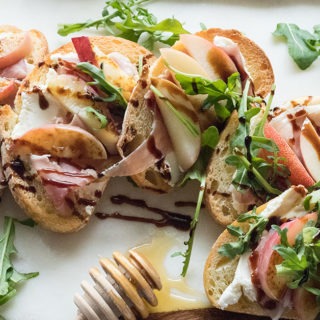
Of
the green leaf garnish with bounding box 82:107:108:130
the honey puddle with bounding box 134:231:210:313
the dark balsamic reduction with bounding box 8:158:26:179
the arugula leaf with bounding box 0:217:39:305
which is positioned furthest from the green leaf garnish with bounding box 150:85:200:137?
the arugula leaf with bounding box 0:217:39:305

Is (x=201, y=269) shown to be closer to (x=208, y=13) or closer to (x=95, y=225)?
(x=95, y=225)

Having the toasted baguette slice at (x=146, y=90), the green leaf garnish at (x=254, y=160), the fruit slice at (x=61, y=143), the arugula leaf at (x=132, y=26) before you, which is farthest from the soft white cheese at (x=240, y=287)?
the arugula leaf at (x=132, y=26)

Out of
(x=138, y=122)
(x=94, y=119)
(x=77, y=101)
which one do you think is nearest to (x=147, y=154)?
(x=138, y=122)

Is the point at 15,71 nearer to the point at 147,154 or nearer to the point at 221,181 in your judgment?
the point at 147,154

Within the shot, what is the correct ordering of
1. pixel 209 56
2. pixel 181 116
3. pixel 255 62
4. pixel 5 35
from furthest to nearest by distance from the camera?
pixel 5 35
pixel 255 62
pixel 209 56
pixel 181 116

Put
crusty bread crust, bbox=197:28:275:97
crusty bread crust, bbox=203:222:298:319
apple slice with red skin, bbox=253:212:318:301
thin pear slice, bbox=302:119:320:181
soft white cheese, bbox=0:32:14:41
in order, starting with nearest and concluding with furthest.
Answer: apple slice with red skin, bbox=253:212:318:301, crusty bread crust, bbox=203:222:298:319, thin pear slice, bbox=302:119:320:181, crusty bread crust, bbox=197:28:275:97, soft white cheese, bbox=0:32:14:41

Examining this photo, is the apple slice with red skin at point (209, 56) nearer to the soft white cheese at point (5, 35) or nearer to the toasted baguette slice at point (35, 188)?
the toasted baguette slice at point (35, 188)

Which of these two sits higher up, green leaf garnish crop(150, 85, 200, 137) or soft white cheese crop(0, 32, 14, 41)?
soft white cheese crop(0, 32, 14, 41)

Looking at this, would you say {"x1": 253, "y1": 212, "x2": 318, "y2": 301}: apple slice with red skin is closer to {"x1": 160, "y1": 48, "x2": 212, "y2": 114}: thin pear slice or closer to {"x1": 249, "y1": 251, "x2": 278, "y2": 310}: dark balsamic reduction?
{"x1": 249, "y1": 251, "x2": 278, "y2": 310}: dark balsamic reduction
